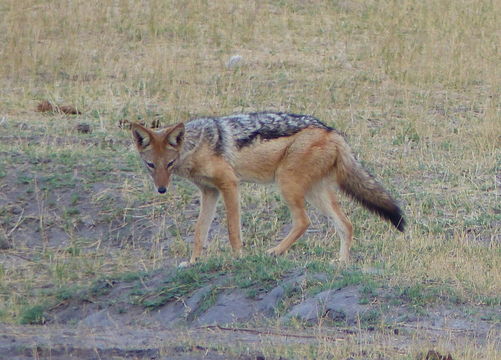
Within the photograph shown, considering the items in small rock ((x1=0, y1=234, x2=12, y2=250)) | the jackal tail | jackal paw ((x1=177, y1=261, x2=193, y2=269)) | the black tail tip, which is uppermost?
the jackal tail

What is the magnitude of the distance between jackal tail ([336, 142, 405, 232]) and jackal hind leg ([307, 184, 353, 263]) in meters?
0.16

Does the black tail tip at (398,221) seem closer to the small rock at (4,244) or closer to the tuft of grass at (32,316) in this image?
the tuft of grass at (32,316)

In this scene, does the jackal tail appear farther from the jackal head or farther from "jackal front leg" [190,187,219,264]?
the jackal head

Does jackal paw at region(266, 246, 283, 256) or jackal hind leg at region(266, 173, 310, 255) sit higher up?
jackal hind leg at region(266, 173, 310, 255)

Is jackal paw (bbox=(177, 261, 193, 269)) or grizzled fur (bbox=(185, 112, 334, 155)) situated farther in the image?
grizzled fur (bbox=(185, 112, 334, 155))

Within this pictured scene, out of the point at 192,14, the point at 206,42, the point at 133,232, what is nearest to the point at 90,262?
the point at 133,232

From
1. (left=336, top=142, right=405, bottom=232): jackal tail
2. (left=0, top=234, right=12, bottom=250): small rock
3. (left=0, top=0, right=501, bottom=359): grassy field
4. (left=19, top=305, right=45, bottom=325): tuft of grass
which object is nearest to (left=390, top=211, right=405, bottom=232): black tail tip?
(left=336, top=142, right=405, bottom=232): jackal tail

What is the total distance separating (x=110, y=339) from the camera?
5344mm

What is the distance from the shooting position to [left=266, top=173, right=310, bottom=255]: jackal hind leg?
25.2ft

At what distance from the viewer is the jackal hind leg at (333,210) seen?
25.5 feet

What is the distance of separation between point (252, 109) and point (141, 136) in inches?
164

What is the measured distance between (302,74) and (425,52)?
6.30ft

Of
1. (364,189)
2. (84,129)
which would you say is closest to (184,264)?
(364,189)

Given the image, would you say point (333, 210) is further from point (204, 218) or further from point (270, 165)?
point (204, 218)
